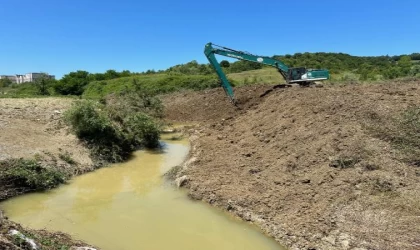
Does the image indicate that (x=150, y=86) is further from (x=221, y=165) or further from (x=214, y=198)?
(x=214, y=198)

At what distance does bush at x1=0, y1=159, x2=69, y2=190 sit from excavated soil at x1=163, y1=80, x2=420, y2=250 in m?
4.16

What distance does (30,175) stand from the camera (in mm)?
10797

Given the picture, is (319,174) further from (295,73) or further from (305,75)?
(295,73)

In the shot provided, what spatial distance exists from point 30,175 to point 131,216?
145 inches

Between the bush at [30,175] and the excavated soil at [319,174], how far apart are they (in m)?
4.16

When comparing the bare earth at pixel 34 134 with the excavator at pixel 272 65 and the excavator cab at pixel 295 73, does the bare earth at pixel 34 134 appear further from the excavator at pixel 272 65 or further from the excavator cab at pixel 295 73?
the excavator cab at pixel 295 73

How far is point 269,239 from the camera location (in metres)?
7.84

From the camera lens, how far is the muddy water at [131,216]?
794 centimetres

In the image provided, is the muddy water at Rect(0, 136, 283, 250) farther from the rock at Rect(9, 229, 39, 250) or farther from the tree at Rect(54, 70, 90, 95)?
the tree at Rect(54, 70, 90, 95)

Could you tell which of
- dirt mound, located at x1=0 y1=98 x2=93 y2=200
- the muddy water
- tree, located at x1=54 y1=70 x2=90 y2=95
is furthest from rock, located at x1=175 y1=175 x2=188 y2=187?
tree, located at x1=54 y1=70 x2=90 y2=95

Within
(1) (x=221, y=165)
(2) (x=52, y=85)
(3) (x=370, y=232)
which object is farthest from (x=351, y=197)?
(2) (x=52, y=85)

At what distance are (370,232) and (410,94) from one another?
8.79 meters

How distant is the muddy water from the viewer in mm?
7938

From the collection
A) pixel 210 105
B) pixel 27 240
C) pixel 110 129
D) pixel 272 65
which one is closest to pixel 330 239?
pixel 27 240
